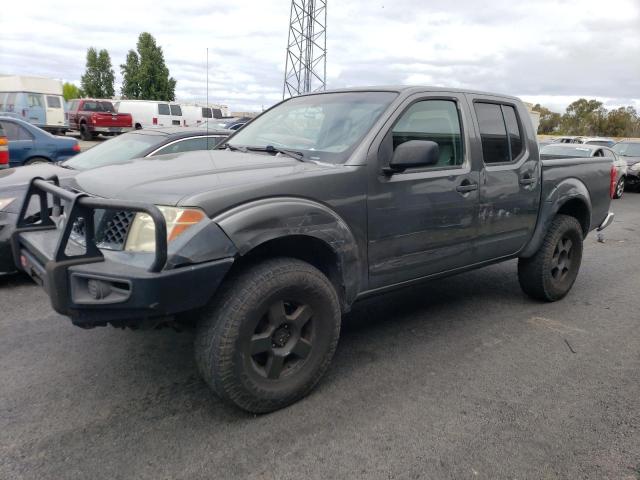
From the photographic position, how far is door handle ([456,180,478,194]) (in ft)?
12.2

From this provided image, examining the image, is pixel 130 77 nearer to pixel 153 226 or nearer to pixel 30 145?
pixel 30 145

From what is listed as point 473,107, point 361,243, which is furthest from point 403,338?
point 473,107

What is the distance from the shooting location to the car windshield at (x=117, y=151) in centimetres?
605

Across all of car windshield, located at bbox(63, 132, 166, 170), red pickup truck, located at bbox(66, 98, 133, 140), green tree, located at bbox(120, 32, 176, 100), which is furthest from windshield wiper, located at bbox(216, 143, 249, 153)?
green tree, located at bbox(120, 32, 176, 100)

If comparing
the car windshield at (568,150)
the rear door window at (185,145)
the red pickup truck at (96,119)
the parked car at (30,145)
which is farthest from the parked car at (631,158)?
the red pickup truck at (96,119)

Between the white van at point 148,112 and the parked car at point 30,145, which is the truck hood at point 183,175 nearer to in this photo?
the parked car at point 30,145

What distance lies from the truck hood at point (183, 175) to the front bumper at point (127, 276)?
242 millimetres

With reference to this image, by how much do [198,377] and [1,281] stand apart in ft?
9.93

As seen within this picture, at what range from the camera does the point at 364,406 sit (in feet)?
9.94

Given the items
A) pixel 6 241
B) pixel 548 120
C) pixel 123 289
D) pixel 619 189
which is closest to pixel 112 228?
pixel 123 289

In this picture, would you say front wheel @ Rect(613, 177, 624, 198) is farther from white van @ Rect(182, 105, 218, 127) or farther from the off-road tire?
white van @ Rect(182, 105, 218, 127)

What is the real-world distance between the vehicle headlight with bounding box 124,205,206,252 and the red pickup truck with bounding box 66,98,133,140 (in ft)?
83.6

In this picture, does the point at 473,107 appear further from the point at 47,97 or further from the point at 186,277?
the point at 47,97

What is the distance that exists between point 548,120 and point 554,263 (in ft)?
211
